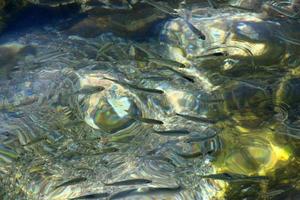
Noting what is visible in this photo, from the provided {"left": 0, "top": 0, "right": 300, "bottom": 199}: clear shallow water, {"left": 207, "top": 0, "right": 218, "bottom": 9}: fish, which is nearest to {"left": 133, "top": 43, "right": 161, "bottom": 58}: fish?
{"left": 0, "top": 0, "right": 300, "bottom": 199}: clear shallow water

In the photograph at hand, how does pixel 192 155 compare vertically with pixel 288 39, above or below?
below

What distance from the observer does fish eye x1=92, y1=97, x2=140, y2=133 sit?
4.97 metres

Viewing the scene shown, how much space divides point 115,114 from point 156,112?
1.66 feet

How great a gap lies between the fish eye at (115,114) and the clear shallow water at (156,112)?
0.05 feet

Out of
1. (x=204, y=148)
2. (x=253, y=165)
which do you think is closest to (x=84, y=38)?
(x=204, y=148)

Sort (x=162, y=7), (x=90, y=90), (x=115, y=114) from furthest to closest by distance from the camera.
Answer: (x=162, y=7) → (x=90, y=90) → (x=115, y=114)

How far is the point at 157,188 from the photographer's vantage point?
4.07m

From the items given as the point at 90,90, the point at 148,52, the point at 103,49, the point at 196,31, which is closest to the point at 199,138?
the point at 90,90

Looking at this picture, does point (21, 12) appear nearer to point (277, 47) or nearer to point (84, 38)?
point (84, 38)

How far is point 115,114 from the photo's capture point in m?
5.07

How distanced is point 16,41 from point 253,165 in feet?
14.1

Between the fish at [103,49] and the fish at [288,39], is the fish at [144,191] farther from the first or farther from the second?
the fish at [288,39]

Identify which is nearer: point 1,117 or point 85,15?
point 1,117

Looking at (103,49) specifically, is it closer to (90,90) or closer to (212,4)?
(90,90)
